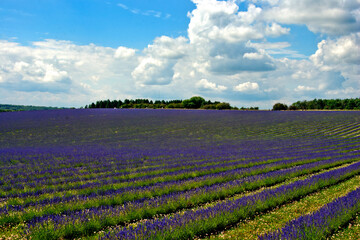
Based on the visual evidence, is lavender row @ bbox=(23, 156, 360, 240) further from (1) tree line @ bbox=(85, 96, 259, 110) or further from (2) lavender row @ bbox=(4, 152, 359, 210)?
(1) tree line @ bbox=(85, 96, 259, 110)

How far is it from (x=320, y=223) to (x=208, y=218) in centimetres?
215

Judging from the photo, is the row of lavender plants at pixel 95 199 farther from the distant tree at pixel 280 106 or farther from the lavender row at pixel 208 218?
the distant tree at pixel 280 106

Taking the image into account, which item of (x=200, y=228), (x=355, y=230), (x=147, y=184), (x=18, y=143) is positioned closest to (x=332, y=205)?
(x=355, y=230)

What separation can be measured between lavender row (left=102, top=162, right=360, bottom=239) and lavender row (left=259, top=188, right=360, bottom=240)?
989mm

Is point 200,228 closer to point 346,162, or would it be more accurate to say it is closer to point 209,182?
point 209,182

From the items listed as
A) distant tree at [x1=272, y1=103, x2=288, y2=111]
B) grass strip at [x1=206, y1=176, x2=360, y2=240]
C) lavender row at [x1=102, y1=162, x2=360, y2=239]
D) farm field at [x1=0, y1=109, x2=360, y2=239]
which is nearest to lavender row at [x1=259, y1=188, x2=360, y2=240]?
farm field at [x1=0, y1=109, x2=360, y2=239]

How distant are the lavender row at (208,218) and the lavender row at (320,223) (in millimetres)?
989

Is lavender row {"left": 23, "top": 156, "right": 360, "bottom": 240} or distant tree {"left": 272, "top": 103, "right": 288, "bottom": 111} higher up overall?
distant tree {"left": 272, "top": 103, "right": 288, "bottom": 111}

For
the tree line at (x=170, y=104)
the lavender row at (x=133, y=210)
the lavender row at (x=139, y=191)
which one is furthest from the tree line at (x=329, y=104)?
the lavender row at (x=133, y=210)

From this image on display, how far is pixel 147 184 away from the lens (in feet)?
28.8

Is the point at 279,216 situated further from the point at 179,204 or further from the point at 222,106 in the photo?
the point at 222,106

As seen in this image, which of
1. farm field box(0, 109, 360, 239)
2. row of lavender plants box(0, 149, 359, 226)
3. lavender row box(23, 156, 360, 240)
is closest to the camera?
farm field box(0, 109, 360, 239)

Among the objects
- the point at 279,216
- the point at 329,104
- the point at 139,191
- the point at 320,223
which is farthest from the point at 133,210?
the point at 329,104

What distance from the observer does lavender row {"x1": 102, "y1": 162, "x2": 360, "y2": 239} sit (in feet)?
14.7
